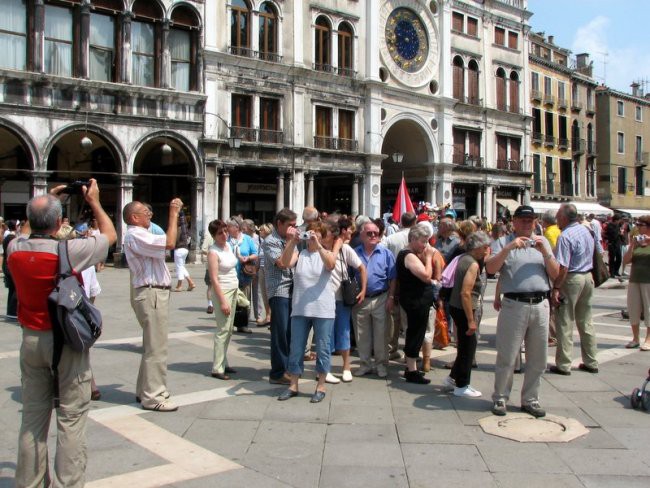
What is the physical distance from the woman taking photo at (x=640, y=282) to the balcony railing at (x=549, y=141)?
3690 centimetres

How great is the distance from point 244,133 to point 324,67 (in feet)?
17.3

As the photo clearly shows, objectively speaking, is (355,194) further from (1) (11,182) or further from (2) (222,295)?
(2) (222,295)

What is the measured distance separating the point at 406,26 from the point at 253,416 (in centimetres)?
2962

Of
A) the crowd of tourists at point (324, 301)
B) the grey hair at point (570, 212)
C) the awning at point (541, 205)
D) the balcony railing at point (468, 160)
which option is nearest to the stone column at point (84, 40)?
the crowd of tourists at point (324, 301)

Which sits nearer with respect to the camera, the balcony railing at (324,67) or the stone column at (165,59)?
the stone column at (165,59)

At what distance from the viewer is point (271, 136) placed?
27.0m

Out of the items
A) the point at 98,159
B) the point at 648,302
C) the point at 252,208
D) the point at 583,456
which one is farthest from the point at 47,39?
the point at 583,456

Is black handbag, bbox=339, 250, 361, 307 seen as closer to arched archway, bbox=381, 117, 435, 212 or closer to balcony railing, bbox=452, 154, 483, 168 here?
arched archway, bbox=381, 117, 435, 212

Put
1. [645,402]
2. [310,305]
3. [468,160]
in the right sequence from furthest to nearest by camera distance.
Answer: [468,160]
[310,305]
[645,402]

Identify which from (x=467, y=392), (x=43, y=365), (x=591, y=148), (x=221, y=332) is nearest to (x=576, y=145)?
(x=591, y=148)

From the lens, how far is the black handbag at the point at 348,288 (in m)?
7.08

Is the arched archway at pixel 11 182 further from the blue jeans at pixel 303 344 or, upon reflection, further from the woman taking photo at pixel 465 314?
the woman taking photo at pixel 465 314

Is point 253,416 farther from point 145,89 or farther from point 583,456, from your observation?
point 145,89

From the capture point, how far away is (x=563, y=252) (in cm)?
761
